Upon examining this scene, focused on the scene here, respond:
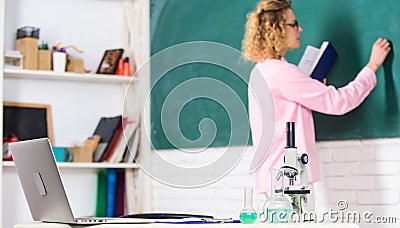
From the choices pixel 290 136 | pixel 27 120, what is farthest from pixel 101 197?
pixel 290 136

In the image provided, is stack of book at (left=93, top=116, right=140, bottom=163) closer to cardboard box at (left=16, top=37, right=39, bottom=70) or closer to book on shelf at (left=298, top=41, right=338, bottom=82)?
cardboard box at (left=16, top=37, right=39, bottom=70)

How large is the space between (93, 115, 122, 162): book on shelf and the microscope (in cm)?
256

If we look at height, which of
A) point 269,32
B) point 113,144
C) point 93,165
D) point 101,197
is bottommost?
point 101,197

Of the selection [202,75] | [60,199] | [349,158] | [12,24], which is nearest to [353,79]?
[349,158]

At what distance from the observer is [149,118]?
15.3 feet

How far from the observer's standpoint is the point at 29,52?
452 cm

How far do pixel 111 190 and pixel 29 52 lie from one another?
983mm

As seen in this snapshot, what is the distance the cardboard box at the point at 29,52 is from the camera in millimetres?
4492

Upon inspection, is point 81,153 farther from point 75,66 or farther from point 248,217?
point 248,217

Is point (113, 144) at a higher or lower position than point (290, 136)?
lower

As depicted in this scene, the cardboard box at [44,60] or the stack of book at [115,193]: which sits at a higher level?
the cardboard box at [44,60]

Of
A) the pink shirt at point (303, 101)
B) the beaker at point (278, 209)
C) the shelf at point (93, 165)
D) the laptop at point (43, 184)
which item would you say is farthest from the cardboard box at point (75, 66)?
the beaker at point (278, 209)

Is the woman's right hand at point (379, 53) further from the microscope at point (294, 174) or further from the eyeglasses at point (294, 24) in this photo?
the microscope at point (294, 174)

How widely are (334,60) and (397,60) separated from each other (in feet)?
1.18
